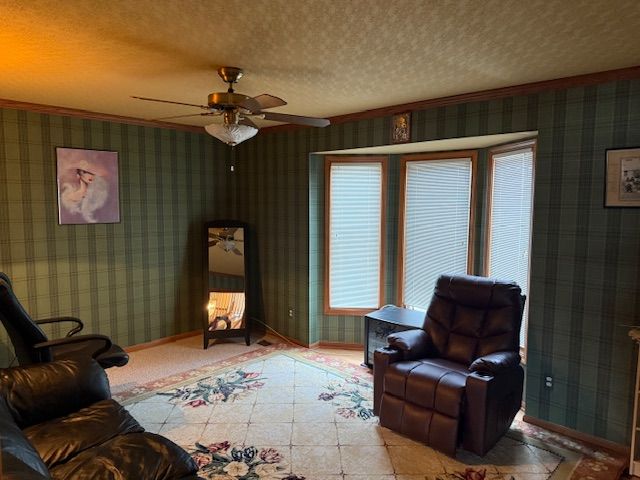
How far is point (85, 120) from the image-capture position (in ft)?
14.1

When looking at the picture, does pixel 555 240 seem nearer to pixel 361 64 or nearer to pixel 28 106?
pixel 361 64

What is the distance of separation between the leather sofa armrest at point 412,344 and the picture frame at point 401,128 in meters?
1.75

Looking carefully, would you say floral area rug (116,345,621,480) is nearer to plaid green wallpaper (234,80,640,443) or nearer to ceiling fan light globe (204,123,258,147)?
plaid green wallpaper (234,80,640,443)

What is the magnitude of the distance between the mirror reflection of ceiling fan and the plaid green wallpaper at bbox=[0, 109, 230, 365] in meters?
0.40

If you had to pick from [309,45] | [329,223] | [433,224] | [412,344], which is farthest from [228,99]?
[433,224]

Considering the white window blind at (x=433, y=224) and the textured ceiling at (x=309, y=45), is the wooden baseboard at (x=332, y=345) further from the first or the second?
the textured ceiling at (x=309, y=45)

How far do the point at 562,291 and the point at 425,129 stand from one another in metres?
1.73

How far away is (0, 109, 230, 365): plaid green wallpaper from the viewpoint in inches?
156

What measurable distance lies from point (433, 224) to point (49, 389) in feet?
11.8

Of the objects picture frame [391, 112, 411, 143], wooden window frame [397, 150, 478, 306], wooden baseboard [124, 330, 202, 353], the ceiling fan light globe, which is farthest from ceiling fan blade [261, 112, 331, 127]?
wooden baseboard [124, 330, 202, 353]

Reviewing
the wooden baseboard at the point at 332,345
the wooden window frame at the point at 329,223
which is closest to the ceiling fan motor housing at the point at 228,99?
the wooden window frame at the point at 329,223

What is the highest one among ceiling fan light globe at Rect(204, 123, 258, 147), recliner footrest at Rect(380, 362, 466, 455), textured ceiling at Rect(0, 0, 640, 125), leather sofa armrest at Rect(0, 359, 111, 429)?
textured ceiling at Rect(0, 0, 640, 125)

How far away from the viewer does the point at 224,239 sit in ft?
16.4

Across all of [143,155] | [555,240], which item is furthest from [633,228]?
[143,155]
